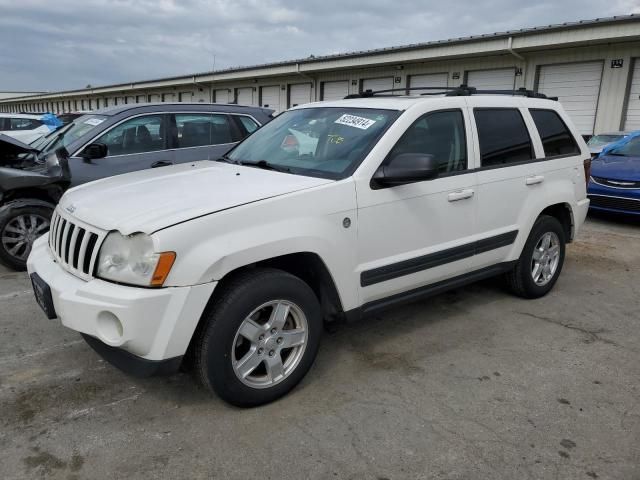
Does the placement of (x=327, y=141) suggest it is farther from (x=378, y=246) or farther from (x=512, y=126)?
(x=512, y=126)

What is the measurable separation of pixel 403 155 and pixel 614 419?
1.90m

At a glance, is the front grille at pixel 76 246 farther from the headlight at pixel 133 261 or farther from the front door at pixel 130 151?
the front door at pixel 130 151

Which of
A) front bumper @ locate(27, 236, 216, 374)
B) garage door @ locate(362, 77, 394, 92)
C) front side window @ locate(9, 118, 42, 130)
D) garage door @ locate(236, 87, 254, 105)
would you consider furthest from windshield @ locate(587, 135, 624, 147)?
garage door @ locate(236, 87, 254, 105)

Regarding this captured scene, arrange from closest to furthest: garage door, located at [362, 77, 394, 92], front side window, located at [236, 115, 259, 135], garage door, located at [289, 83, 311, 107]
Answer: front side window, located at [236, 115, 259, 135], garage door, located at [362, 77, 394, 92], garage door, located at [289, 83, 311, 107]

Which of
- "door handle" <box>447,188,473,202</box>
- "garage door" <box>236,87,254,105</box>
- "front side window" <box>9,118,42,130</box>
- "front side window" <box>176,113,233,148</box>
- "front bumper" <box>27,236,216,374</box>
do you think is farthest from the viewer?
"garage door" <box>236,87,254,105</box>

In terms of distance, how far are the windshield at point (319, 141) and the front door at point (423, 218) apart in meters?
0.21

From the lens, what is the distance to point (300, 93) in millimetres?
22656

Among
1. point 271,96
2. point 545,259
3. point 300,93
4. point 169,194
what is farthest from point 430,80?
point 169,194

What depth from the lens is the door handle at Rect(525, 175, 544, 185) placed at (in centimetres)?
426

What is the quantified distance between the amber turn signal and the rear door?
240cm

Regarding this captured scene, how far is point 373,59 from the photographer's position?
1847 cm

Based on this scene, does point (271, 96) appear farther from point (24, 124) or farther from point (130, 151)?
point (130, 151)

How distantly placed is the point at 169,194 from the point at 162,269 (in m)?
0.65

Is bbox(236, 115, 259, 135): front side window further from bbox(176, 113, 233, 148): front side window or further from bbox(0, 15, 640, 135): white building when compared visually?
bbox(0, 15, 640, 135): white building
